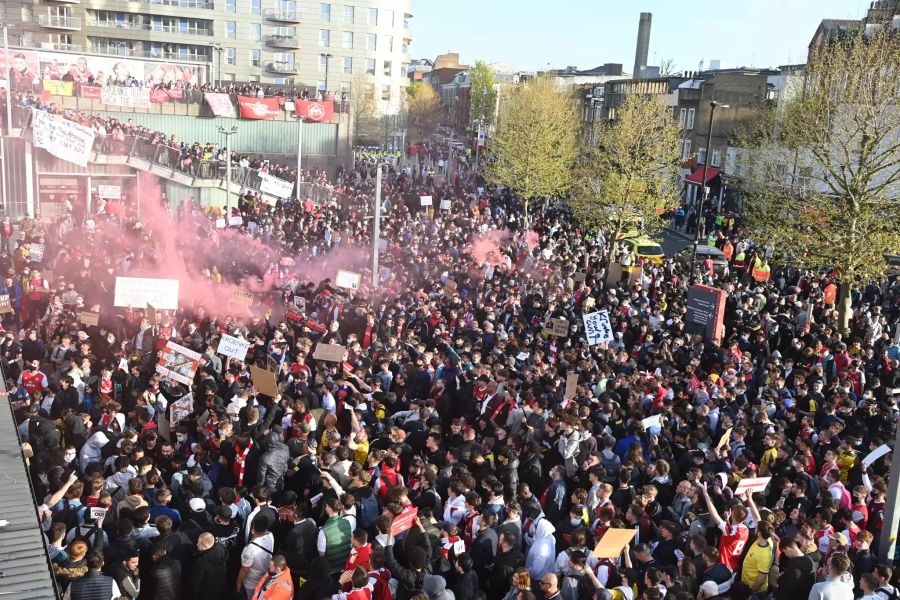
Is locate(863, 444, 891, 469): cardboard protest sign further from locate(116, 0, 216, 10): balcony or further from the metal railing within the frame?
the metal railing

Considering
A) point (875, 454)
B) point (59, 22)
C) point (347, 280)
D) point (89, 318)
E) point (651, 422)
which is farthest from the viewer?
point (59, 22)

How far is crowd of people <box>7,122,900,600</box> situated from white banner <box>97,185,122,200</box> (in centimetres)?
1126

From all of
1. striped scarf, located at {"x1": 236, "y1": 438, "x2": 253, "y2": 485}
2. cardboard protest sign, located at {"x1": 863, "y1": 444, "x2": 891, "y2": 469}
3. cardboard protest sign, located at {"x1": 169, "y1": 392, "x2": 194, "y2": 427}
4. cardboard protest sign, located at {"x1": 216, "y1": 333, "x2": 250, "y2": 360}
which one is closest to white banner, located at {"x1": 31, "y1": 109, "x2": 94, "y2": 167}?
cardboard protest sign, located at {"x1": 216, "y1": 333, "x2": 250, "y2": 360}

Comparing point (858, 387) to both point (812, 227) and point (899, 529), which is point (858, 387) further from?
point (812, 227)

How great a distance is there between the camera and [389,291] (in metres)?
19.8

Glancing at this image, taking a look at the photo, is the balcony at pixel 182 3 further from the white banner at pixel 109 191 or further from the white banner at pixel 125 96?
the white banner at pixel 109 191

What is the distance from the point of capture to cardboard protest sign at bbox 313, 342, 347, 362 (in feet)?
43.8

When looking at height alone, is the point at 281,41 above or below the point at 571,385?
above

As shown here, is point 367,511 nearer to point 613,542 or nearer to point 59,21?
point 613,542

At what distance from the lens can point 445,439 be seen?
36.1 ft

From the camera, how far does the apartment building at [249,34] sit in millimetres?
60750

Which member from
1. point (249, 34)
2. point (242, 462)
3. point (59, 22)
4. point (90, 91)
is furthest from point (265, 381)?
point (249, 34)

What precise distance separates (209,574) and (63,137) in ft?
85.2

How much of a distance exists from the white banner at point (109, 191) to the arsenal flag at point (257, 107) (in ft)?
48.2
